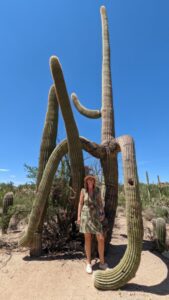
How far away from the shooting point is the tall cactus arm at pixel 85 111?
20.8 ft

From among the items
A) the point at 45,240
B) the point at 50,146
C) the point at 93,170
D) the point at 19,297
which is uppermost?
the point at 50,146

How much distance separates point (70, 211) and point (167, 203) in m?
7.82

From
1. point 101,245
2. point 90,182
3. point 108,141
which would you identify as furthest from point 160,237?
point 108,141

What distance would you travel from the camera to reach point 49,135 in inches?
228

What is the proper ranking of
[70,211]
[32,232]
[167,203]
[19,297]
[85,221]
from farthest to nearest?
[167,203] → [70,211] → [32,232] → [85,221] → [19,297]

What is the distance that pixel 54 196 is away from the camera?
578 centimetres

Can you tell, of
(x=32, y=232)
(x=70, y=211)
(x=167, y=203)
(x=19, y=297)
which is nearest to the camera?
(x=19, y=297)

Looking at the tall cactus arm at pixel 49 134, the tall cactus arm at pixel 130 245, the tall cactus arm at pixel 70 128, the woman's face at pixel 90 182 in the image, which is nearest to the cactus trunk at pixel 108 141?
the tall cactus arm at pixel 70 128

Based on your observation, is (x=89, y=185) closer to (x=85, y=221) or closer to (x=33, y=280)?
(x=85, y=221)

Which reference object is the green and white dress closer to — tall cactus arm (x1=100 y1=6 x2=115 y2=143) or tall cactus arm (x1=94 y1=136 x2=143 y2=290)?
tall cactus arm (x1=94 y1=136 x2=143 y2=290)

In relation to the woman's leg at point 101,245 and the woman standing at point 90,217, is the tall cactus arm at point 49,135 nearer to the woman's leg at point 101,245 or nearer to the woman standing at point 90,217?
the woman standing at point 90,217

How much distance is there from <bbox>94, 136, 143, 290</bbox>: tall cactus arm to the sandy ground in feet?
0.49

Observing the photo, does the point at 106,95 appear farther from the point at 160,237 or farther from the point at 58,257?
the point at 58,257

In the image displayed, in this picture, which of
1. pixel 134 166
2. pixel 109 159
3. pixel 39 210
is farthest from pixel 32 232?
pixel 134 166
